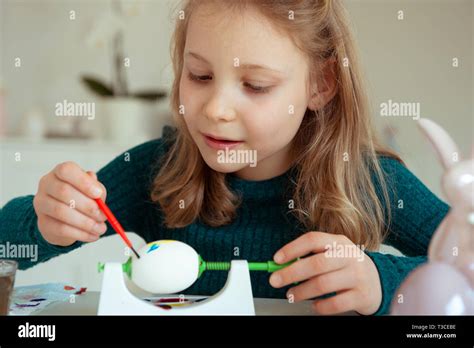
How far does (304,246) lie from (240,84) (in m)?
0.23

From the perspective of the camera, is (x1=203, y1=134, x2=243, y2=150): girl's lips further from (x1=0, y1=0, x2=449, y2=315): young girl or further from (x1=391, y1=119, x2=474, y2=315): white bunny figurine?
(x1=391, y1=119, x2=474, y2=315): white bunny figurine

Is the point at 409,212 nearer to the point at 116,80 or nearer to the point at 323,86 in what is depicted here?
the point at 323,86

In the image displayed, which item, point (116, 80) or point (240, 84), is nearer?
point (240, 84)

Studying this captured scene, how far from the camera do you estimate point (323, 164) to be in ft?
2.83

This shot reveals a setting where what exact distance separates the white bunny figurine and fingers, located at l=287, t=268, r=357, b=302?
0.42 feet

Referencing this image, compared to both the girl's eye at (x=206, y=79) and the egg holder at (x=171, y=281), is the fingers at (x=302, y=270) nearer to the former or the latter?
Result: the egg holder at (x=171, y=281)

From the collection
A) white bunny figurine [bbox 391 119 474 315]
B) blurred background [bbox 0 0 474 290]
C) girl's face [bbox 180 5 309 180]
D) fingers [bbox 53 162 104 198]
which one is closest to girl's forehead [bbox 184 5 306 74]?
girl's face [bbox 180 5 309 180]

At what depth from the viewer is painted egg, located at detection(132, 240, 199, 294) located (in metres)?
0.57

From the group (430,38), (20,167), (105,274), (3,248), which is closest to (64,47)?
(20,167)

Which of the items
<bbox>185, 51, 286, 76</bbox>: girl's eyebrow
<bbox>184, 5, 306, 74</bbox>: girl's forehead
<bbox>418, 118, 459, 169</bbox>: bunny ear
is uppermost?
<bbox>184, 5, 306, 74</bbox>: girl's forehead

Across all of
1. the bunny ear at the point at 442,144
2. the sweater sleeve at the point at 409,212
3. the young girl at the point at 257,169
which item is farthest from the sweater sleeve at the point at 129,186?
the bunny ear at the point at 442,144

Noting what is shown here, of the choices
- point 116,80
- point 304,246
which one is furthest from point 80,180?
point 116,80

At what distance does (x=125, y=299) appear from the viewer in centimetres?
56
